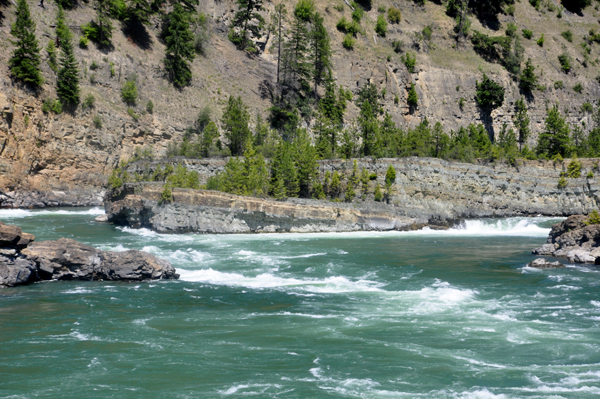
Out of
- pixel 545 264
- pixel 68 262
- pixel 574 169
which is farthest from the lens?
pixel 574 169

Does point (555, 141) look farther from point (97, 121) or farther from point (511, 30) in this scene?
point (97, 121)

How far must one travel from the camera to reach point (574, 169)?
255 ft

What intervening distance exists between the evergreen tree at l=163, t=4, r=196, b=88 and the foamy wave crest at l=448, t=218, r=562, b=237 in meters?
53.5

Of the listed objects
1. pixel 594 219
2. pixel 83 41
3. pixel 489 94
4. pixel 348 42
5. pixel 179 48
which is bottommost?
pixel 594 219

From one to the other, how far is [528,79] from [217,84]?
219 feet

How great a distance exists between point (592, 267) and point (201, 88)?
236 ft

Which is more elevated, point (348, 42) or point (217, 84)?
point (348, 42)

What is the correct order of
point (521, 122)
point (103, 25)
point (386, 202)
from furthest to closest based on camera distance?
point (521, 122) → point (103, 25) → point (386, 202)

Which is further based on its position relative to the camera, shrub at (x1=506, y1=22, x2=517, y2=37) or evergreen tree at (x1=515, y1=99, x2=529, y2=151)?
shrub at (x1=506, y1=22, x2=517, y2=37)

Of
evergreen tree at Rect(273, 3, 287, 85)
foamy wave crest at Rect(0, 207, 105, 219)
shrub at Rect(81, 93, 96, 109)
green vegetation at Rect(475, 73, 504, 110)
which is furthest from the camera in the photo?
green vegetation at Rect(475, 73, 504, 110)

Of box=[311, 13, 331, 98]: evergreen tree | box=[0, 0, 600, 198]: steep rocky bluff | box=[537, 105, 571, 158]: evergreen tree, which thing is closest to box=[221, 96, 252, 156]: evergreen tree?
box=[0, 0, 600, 198]: steep rocky bluff

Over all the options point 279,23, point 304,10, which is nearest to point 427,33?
point 304,10

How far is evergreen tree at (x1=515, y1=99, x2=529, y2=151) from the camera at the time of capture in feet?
331

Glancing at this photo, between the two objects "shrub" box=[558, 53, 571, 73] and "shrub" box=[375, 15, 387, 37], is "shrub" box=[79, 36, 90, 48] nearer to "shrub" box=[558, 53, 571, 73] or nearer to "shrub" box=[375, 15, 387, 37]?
"shrub" box=[375, 15, 387, 37]
